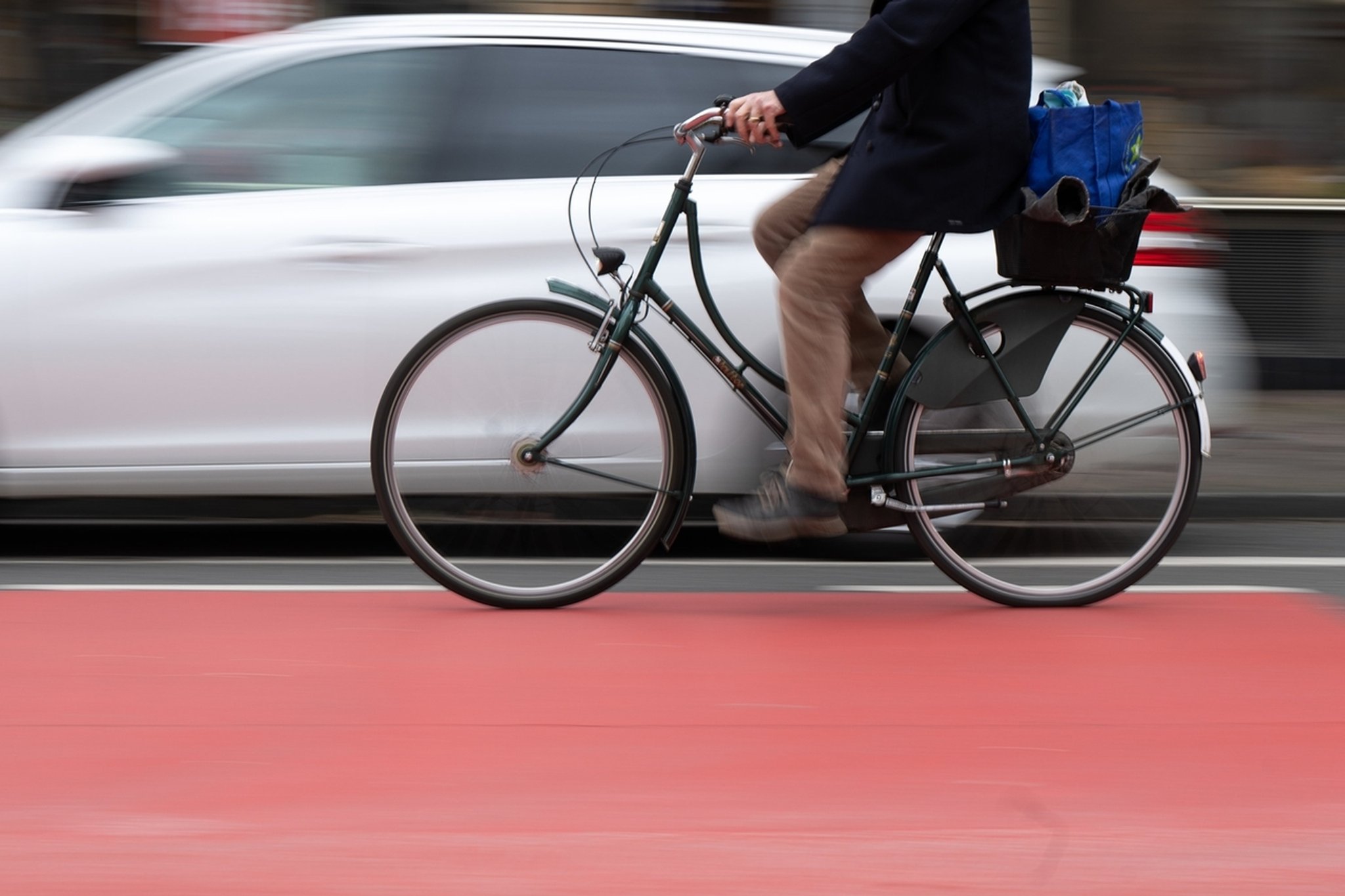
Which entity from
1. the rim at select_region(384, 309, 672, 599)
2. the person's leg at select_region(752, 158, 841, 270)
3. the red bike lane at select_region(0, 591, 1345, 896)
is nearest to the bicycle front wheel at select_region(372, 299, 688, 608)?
the rim at select_region(384, 309, 672, 599)

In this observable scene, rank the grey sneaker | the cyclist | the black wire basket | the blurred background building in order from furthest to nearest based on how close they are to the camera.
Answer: the blurred background building, the grey sneaker, the black wire basket, the cyclist

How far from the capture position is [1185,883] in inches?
112

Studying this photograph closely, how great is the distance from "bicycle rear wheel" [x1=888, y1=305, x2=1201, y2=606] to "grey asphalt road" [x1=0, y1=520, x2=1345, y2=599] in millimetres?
444

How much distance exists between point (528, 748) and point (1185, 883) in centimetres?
129

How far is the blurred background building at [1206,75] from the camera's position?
406 inches

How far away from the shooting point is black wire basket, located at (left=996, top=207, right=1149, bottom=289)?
13.8 ft

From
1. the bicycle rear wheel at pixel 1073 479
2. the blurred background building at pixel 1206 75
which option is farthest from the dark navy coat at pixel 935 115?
the blurred background building at pixel 1206 75

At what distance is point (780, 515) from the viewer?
439 cm

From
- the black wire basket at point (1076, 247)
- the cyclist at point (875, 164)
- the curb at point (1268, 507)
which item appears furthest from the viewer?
the curb at point (1268, 507)

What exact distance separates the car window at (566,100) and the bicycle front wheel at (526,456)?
1.13m

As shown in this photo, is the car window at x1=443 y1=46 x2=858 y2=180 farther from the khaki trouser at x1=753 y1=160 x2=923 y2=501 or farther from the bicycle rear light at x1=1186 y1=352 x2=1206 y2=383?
the bicycle rear light at x1=1186 y1=352 x2=1206 y2=383

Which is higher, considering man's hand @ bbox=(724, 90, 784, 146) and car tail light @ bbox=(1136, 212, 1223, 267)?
car tail light @ bbox=(1136, 212, 1223, 267)

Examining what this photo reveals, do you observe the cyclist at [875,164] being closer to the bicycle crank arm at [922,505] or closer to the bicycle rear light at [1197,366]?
the bicycle crank arm at [922,505]

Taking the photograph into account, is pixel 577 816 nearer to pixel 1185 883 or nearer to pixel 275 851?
pixel 275 851
